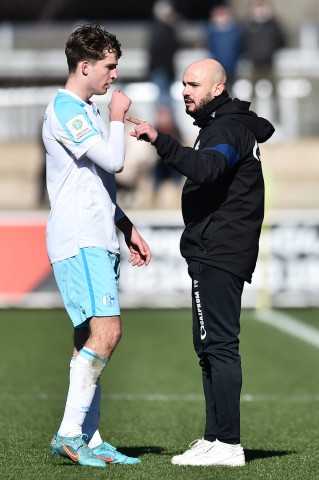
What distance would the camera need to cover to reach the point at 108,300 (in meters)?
6.68

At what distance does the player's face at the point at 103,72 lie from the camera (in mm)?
6609

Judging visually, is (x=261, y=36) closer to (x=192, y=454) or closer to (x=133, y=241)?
(x=133, y=241)

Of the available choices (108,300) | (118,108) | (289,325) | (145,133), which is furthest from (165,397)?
(289,325)

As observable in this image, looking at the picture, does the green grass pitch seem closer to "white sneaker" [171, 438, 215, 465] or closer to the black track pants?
"white sneaker" [171, 438, 215, 465]

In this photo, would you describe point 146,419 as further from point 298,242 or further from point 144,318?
point 298,242

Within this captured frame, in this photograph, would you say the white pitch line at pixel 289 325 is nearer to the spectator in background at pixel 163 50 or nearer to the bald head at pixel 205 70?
the spectator in background at pixel 163 50

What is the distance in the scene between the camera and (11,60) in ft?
71.7

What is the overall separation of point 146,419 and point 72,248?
2576mm

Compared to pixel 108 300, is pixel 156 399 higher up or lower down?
lower down

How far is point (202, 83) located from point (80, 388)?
5.45 feet

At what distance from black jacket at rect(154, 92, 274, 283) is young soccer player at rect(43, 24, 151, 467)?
1.39 feet

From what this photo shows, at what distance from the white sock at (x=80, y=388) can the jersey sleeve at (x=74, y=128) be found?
102cm

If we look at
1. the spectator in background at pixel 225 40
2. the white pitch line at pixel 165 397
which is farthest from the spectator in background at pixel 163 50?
the white pitch line at pixel 165 397

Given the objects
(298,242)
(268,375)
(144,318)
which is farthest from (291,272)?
(268,375)
